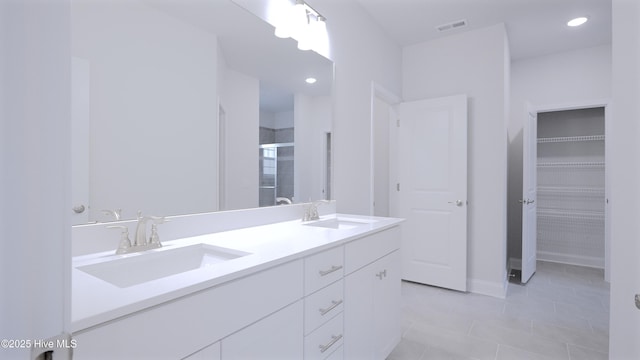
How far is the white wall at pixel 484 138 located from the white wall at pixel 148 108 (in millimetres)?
2757

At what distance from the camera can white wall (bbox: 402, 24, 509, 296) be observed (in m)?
3.15

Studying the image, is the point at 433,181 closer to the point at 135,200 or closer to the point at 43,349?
the point at 135,200

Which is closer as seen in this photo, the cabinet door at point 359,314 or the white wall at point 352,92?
the cabinet door at point 359,314

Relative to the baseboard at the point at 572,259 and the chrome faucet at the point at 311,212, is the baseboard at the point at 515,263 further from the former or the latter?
the chrome faucet at the point at 311,212

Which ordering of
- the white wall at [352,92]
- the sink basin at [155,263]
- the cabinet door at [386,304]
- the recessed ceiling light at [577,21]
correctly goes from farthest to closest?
the recessed ceiling light at [577,21] → the white wall at [352,92] → the cabinet door at [386,304] → the sink basin at [155,263]

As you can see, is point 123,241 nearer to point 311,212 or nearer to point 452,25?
point 311,212

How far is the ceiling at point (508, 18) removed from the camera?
2799 mm

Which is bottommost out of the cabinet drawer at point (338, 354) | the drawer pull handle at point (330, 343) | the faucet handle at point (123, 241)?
the cabinet drawer at point (338, 354)

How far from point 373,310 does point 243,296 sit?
1.04 meters

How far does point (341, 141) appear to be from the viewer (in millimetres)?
2484

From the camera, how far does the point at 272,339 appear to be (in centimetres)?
105

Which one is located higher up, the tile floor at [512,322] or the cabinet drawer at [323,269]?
the cabinet drawer at [323,269]

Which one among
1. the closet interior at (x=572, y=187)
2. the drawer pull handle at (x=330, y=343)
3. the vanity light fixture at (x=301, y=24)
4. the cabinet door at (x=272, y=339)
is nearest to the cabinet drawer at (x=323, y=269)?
the cabinet door at (x=272, y=339)

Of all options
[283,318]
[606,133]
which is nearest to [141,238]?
[283,318]
